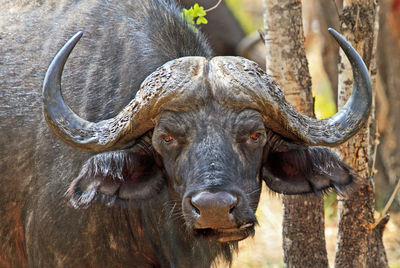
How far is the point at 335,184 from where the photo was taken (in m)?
4.57

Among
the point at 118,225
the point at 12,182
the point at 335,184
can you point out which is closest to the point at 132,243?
the point at 118,225

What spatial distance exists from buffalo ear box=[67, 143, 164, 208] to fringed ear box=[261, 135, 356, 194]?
2.36ft

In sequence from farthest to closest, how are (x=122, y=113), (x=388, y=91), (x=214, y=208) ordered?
(x=388, y=91) → (x=122, y=113) → (x=214, y=208)

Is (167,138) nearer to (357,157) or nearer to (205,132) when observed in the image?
(205,132)

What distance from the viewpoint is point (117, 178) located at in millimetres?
4562

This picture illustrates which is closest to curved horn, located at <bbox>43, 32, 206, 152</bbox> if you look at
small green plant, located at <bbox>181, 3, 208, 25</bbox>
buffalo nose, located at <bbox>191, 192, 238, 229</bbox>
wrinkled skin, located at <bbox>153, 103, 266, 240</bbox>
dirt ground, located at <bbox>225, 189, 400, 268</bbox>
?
wrinkled skin, located at <bbox>153, 103, 266, 240</bbox>

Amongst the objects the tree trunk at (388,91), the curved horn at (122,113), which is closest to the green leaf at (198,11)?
the curved horn at (122,113)

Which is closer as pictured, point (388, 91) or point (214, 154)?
point (214, 154)

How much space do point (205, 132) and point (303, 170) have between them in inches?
33.3

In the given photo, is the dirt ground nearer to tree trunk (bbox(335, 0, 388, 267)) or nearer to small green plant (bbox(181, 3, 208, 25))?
tree trunk (bbox(335, 0, 388, 267))

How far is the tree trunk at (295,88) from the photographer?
5352mm

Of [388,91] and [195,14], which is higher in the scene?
[195,14]

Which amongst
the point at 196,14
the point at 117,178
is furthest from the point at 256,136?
the point at 196,14

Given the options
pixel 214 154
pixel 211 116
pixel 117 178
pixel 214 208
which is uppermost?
pixel 211 116
